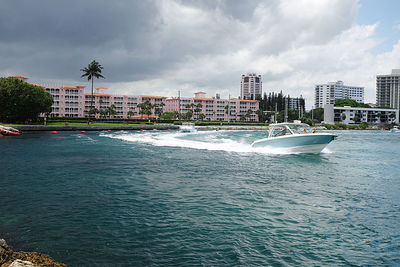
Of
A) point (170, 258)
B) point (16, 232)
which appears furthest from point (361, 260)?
point (16, 232)

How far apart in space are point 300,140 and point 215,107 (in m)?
165

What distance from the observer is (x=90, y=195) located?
1303 centimetres

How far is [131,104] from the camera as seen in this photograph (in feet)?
574

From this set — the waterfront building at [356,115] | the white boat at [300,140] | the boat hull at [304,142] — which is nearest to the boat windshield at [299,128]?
the white boat at [300,140]

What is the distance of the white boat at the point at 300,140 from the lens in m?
27.6

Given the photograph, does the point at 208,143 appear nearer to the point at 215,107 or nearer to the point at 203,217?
the point at 203,217

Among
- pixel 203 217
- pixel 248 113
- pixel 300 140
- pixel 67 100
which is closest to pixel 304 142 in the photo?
pixel 300 140

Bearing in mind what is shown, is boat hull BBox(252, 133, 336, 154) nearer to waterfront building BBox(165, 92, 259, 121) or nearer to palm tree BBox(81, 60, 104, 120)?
palm tree BBox(81, 60, 104, 120)

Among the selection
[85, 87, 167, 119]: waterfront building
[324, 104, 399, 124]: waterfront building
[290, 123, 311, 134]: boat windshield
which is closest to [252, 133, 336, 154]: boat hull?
[290, 123, 311, 134]: boat windshield

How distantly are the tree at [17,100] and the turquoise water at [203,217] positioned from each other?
2542 inches

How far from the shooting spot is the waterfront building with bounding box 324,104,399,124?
17800 centimetres

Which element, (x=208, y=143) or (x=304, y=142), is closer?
(x=304, y=142)

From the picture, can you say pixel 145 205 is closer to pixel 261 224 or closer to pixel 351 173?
pixel 261 224

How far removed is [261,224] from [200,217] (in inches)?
77.5
